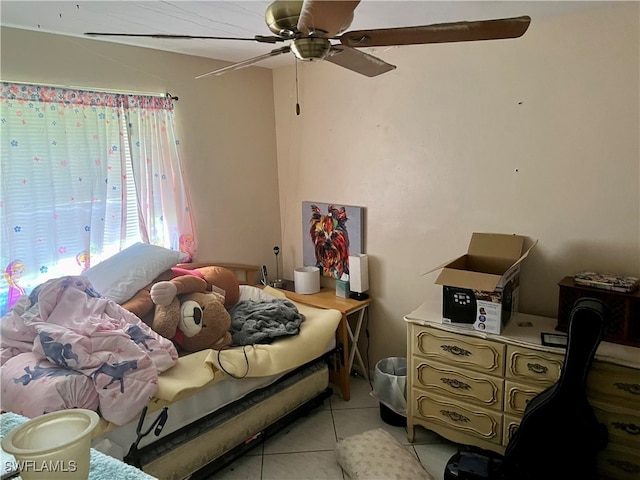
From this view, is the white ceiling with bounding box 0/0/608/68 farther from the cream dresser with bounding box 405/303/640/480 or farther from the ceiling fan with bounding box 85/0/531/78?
the cream dresser with bounding box 405/303/640/480

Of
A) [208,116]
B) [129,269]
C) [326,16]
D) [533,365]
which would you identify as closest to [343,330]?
[533,365]

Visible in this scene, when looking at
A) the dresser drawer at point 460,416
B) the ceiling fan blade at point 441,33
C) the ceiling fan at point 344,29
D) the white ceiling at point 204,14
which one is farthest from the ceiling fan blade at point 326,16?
the dresser drawer at point 460,416

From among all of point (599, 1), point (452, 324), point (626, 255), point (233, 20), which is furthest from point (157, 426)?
point (599, 1)

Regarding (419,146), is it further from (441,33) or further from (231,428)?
(231,428)

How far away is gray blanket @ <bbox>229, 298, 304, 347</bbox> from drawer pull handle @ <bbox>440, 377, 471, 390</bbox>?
872 millimetres

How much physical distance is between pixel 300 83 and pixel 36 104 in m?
1.75

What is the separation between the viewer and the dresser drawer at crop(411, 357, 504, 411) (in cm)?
226

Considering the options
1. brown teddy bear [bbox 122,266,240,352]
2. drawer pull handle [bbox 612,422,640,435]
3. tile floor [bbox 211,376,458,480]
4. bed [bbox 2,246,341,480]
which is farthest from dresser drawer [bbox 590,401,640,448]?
brown teddy bear [bbox 122,266,240,352]

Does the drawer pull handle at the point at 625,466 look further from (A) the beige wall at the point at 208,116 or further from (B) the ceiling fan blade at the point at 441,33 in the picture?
(A) the beige wall at the point at 208,116

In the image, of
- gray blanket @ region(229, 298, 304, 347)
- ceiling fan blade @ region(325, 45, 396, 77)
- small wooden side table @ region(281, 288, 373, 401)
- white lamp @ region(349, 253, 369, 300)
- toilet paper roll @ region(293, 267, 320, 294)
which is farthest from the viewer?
toilet paper roll @ region(293, 267, 320, 294)

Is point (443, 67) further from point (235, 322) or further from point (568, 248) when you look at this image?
point (235, 322)

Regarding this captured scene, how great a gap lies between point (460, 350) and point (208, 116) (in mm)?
2256

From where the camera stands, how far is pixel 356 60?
5.70 feet

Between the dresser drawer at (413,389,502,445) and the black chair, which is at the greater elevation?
the black chair
